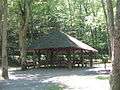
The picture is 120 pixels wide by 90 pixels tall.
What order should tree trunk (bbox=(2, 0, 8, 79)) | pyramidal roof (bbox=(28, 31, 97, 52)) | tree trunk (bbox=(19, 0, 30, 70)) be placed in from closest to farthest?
tree trunk (bbox=(2, 0, 8, 79)) → tree trunk (bbox=(19, 0, 30, 70)) → pyramidal roof (bbox=(28, 31, 97, 52))

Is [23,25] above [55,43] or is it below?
above

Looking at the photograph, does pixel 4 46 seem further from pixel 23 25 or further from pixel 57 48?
pixel 57 48

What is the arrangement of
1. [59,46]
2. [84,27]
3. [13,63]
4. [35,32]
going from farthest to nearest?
[84,27]
[35,32]
[13,63]
[59,46]

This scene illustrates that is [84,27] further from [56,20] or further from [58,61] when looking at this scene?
[58,61]

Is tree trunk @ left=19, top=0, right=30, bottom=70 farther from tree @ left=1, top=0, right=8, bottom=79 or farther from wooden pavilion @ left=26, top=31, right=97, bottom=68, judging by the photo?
tree @ left=1, top=0, right=8, bottom=79

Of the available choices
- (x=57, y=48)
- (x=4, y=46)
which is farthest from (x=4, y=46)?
(x=57, y=48)

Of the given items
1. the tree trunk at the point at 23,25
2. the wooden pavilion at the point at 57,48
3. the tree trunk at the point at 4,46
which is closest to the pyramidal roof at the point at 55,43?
the wooden pavilion at the point at 57,48

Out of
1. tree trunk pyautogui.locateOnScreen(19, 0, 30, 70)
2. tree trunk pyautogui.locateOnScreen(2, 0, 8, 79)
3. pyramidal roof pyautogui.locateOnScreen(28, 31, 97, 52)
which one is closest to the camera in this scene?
tree trunk pyautogui.locateOnScreen(2, 0, 8, 79)

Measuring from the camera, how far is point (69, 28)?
204 ft

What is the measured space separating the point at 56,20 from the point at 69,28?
13.7ft

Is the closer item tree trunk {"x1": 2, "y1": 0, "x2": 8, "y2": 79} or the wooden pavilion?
tree trunk {"x1": 2, "y1": 0, "x2": 8, "y2": 79}

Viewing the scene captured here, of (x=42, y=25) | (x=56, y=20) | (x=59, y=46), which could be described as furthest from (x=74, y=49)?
(x=56, y=20)

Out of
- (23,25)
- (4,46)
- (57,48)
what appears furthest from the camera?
(57,48)

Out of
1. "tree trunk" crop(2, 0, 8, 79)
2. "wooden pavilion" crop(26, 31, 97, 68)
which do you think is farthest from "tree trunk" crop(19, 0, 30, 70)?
"tree trunk" crop(2, 0, 8, 79)
